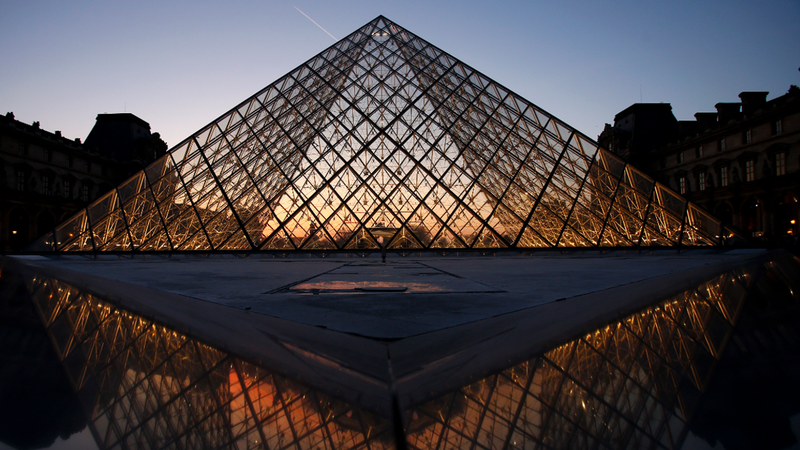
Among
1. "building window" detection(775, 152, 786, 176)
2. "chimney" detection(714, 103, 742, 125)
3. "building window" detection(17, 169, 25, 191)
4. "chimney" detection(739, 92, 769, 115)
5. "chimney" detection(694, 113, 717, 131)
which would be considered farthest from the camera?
"chimney" detection(694, 113, 717, 131)

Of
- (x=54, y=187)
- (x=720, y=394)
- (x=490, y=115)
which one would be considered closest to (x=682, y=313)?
(x=720, y=394)

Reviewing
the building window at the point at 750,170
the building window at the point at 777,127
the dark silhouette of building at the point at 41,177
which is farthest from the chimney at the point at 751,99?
the dark silhouette of building at the point at 41,177

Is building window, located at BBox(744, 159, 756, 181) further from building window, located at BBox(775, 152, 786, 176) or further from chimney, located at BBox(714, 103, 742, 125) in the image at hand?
chimney, located at BBox(714, 103, 742, 125)

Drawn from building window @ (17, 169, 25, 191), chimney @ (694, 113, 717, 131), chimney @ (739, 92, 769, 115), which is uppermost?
building window @ (17, 169, 25, 191)

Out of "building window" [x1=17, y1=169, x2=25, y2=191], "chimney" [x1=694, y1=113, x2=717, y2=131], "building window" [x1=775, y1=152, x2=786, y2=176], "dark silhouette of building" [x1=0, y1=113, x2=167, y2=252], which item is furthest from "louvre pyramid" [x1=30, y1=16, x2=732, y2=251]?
"chimney" [x1=694, y1=113, x2=717, y2=131]

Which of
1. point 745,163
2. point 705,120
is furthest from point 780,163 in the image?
point 705,120

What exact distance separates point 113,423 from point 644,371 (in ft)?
5.16

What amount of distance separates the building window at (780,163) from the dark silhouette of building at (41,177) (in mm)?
45008

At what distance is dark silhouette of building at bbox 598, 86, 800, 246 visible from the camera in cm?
2477

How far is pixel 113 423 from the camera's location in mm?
1027

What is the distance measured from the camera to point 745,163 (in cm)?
2836

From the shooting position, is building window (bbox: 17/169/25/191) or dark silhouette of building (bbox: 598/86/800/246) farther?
building window (bbox: 17/169/25/191)

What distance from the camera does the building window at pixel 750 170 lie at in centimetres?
2766

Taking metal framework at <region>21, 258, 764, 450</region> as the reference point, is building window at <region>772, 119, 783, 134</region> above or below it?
above
